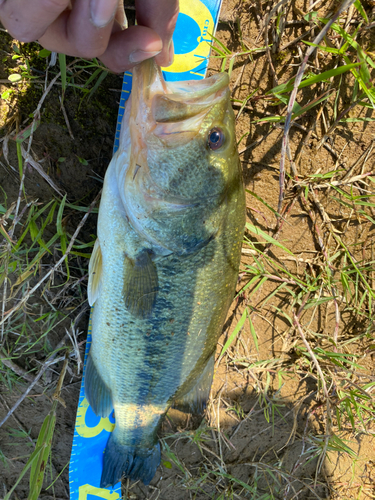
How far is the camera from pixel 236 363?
8.42 ft

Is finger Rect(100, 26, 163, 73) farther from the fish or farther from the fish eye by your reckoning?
the fish eye

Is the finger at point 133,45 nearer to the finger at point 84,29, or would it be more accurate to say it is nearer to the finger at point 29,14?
the finger at point 84,29

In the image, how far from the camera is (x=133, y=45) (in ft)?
4.58

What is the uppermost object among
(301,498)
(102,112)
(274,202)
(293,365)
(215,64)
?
(215,64)

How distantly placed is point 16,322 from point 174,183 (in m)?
1.73

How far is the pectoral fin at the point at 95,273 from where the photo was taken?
1.75m

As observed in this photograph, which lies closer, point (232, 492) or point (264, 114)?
point (264, 114)

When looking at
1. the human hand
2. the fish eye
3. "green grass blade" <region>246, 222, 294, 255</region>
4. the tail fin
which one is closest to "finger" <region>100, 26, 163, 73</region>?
the human hand

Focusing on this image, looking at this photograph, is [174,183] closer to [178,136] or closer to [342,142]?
[178,136]

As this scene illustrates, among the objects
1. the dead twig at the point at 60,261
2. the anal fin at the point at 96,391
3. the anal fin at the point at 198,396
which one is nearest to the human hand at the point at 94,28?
the dead twig at the point at 60,261

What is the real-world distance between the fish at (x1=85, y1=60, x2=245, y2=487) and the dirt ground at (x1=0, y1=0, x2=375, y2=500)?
1.83 feet

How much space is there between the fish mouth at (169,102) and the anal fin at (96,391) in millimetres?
1517

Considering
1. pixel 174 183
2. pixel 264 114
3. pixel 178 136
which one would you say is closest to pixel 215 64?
pixel 264 114


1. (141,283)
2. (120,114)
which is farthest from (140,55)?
(141,283)
